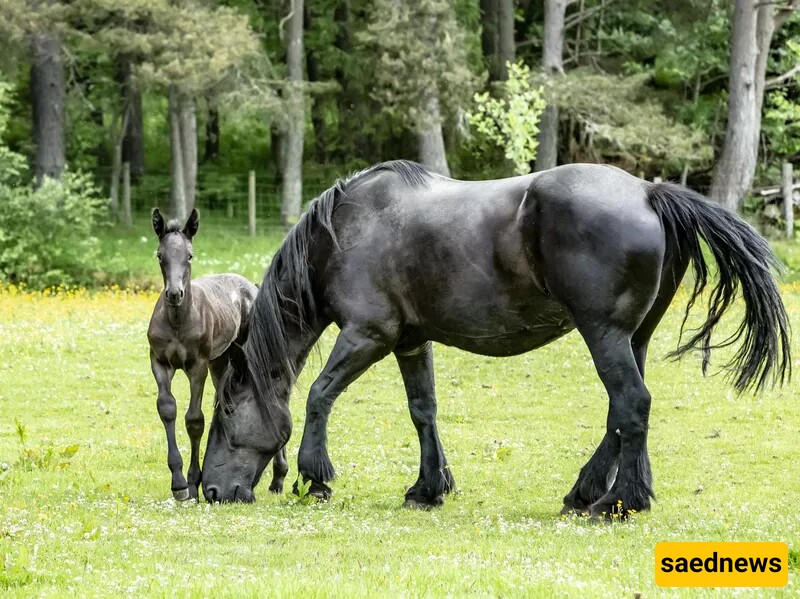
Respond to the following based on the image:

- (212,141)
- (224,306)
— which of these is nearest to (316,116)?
(212,141)

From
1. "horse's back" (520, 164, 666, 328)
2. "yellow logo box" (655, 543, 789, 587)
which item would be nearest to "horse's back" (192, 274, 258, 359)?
"horse's back" (520, 164, 666, 328)

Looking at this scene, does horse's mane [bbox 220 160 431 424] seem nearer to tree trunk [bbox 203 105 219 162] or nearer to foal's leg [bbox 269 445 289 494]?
foal's leg [bbox 269 445 289 494]

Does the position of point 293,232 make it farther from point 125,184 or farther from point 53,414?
point 125,184

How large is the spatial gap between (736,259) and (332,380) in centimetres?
303

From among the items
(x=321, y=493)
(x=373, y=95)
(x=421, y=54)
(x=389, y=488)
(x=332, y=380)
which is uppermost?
(x=421, y=54)

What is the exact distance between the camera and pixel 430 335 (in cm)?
836

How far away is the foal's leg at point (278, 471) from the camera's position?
931 centimetres

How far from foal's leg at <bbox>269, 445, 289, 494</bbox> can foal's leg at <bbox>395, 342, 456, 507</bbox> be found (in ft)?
4.29

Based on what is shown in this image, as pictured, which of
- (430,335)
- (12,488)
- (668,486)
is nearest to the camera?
(430,335)

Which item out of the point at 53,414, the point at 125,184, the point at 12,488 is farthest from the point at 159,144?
the point at 12,488

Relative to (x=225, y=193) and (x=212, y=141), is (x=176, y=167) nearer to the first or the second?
(x=225, y=193)

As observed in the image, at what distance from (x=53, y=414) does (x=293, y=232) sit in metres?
6.32

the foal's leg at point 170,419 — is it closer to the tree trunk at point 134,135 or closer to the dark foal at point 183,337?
the dark foal at point 183,337

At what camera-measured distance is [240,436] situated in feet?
28.2
